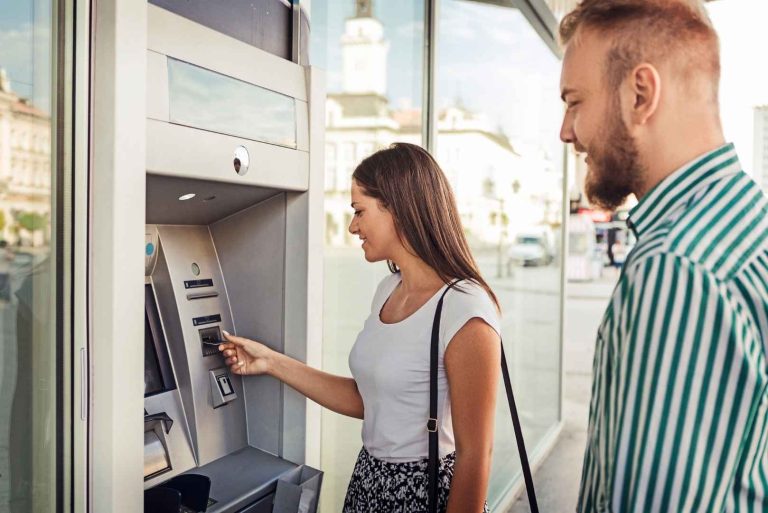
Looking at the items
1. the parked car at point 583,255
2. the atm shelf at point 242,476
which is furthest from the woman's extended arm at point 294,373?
the parked car at point 583,255

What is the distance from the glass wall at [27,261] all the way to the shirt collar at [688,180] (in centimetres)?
104

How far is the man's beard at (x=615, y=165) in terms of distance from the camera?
90 centimetres

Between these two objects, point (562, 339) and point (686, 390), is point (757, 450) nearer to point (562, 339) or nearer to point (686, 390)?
point (686, 390)

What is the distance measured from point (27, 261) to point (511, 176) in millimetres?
3499

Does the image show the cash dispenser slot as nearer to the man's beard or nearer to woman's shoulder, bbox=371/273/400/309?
woman's shoulder, bbox=371/273/400/309

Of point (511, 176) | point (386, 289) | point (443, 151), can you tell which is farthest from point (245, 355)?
point (511, 176)

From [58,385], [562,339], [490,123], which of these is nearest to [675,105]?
[58,385]

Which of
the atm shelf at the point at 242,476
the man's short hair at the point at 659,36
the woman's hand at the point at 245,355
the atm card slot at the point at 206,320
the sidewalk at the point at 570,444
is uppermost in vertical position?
the man's short hair at the point at 659,36

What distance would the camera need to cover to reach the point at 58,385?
136 centimetres

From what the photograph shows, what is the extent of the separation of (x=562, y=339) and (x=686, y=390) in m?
5.33

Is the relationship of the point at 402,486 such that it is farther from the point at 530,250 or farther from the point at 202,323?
the point at 530,250

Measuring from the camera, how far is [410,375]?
65.6 inches

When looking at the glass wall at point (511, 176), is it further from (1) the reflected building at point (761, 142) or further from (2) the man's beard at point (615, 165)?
(1) the reflected building at point (761, 142)

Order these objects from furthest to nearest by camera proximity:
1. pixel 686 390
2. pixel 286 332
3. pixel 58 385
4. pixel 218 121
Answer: pixel 286 332 → pixel 218 121 → pixel 58 385 → pixel 686 390
